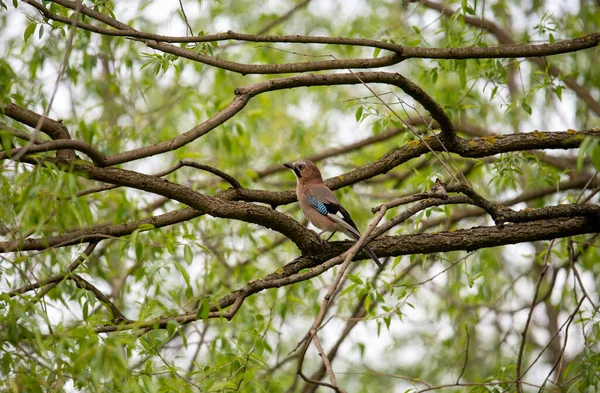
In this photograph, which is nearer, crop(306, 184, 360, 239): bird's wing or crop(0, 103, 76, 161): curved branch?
A: crop(0, 103, 76, 161): curved branch

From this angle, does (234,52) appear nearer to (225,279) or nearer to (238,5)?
(238,5)

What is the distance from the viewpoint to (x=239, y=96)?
16.4 ft

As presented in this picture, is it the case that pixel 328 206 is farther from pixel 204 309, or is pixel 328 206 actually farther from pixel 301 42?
pixel 204 309

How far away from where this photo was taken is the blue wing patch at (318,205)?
7.21 metres

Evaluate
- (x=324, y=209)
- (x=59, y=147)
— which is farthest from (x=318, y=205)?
(x=59, y=147)

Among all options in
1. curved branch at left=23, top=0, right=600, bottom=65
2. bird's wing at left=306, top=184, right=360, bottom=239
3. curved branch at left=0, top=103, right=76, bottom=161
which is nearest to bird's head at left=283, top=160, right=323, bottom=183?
bird's wing at left=306, top=184, right=360, bottom=239

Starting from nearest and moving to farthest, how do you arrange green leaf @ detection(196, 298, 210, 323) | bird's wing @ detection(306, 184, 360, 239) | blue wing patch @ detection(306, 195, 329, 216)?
green leaf @ detection(196, 298, 210, 323) < bird's wing @ detection(306, 184, 360, 239) < blue wing patch @ detection(306, 195, 329, 216)

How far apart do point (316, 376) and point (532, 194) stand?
11.5 ft

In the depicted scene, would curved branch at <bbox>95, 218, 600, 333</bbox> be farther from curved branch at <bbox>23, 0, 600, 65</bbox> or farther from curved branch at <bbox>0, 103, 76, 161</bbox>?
curved branch at <bbox>0, 103, 76, 161</bbox>

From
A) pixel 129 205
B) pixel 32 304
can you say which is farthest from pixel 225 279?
pixel 32 304

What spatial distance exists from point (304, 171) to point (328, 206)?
87 cm

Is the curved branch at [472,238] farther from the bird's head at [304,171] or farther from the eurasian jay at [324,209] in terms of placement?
the bird's head at [304,171]

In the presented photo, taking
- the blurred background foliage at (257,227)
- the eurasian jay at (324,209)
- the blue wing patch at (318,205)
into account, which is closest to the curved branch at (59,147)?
the blurred background foliage at (257,227)

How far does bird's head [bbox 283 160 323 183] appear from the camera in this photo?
784 cm
